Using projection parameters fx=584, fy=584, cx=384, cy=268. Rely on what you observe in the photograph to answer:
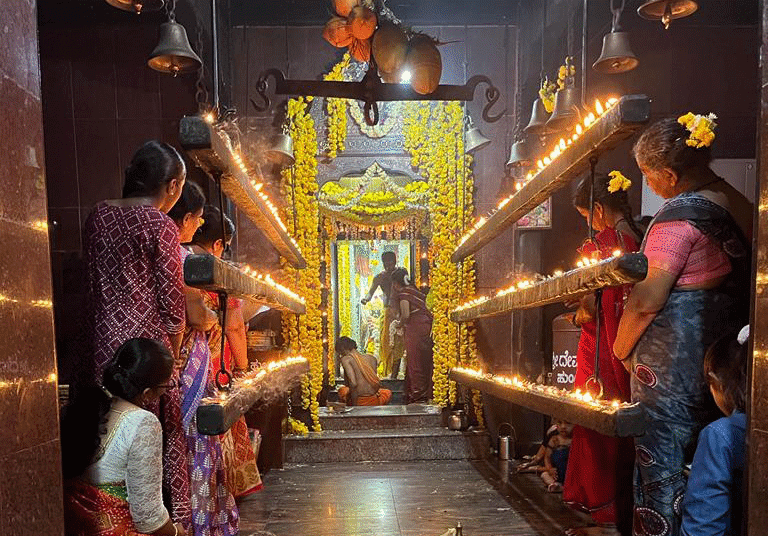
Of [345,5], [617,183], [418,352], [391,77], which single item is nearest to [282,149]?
[391,77]

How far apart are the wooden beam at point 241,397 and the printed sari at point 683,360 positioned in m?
1.90

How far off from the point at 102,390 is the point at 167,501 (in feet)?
2.60

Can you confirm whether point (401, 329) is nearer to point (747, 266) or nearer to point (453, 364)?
point (453, 364)

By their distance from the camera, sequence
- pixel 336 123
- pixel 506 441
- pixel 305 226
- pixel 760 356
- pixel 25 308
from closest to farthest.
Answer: pixel 25 308, pixel 760 356, pixel 506 441, pixel 305 226, pixel 336 123

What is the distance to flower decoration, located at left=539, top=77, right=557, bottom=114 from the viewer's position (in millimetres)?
6613

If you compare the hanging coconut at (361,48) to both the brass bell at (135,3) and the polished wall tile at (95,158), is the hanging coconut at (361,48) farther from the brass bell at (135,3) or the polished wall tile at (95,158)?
the polished wall tile at (95,158)

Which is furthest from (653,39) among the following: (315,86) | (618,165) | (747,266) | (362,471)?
(362,471)

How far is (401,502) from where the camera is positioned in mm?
4859

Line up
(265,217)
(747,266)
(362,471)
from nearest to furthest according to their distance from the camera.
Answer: (747,266)
(265,217)
(362,471)

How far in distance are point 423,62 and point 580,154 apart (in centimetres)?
190

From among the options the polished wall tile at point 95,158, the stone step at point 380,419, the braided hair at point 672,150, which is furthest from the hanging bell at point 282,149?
the braided hair at point 672,150

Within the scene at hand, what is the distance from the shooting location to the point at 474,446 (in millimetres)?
6613

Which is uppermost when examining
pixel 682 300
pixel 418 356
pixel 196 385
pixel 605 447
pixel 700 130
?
pixel 700 130

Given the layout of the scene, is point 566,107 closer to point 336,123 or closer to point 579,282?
point 336,123
